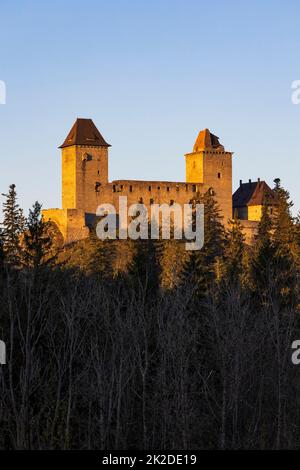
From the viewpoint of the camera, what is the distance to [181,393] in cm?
2475

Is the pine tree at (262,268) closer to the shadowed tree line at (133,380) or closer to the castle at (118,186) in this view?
the shadowed tree line at (133,380)

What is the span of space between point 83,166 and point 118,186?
353 cm

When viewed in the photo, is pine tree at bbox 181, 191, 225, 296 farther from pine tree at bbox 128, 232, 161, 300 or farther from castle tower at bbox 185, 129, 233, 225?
castle tower at bbox 185, 129, 233, 225

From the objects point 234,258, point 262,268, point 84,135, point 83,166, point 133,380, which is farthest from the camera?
point 84,135

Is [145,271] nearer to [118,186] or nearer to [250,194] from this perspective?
[118,186]

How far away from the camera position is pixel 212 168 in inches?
3991

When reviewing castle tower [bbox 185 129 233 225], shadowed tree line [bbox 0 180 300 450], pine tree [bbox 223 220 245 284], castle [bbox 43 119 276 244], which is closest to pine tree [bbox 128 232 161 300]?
pine tree [bbox 223 220 245 284]

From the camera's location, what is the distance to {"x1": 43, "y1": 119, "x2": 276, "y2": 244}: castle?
3578 inches

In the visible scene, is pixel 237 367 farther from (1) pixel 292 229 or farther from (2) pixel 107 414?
(1) pixel 292 229

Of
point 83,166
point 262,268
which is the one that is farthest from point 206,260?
point 83,166

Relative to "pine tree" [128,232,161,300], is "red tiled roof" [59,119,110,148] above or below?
above

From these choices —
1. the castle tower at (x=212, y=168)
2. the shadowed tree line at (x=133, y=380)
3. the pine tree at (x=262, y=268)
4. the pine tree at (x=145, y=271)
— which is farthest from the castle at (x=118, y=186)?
the shadowed tree line at (x=133, y=380)

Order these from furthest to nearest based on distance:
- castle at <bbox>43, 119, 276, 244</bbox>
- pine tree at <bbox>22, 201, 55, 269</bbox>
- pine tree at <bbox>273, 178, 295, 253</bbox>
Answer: castle at <bbox>43, 119, 276, 244</bbox> < pine tree at <bbox>273, 178, 295, 253</bbox> < pine tree at <bbox>22, 201, 55, 269</bbox>
